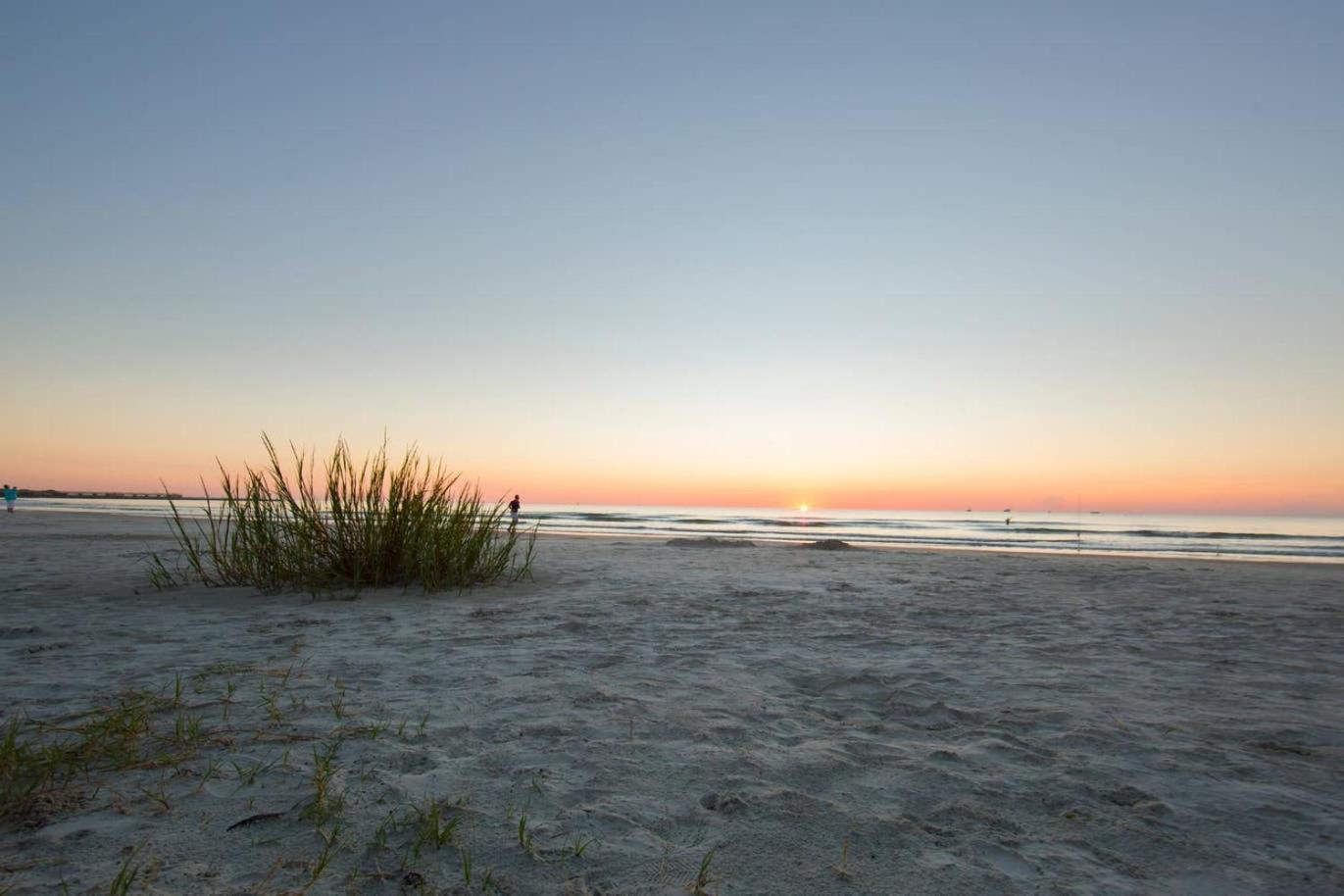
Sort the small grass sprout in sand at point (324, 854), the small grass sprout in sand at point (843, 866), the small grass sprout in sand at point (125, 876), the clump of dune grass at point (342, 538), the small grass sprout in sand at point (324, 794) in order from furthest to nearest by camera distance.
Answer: the clump of dune grass at point (342, 538)
the small grass sprout in sand at point (324, 794)
the small grass sprout in sand at point (843, 866)
the small grass sprout in sand at point (324, 854)
the small grass sprout in sand at point (125, 876)

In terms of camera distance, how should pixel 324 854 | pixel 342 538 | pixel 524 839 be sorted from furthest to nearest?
1. pixel 342 538
2. pixel 524 839
3. pixel 324 854

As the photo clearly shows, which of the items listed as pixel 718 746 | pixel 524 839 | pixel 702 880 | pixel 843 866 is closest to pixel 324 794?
pixel 524 839

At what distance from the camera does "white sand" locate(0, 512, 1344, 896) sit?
2018 millimetres

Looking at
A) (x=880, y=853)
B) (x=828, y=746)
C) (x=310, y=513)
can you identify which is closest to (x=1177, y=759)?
(x=828, y=746)

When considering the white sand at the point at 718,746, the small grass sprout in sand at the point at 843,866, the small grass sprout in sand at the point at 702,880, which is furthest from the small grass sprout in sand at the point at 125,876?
the small grass sprout in sand at the point at 843,866

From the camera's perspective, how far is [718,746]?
9.77 feet

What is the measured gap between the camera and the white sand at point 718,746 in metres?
2.02

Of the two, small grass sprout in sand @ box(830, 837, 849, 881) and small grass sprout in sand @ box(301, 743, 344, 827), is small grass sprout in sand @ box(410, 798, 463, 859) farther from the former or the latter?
small grass sprout in sand @ box(830, 837, 849, 881)

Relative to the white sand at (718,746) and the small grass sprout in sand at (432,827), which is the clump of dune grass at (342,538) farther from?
the small grass sprout in sand at (432,827)

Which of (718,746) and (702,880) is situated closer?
(702,880)

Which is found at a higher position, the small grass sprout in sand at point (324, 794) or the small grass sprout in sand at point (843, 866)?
the small grass sprout in sand at point (324, 794)

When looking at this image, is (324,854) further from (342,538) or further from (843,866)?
(342,538)

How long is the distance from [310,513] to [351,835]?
5.69 metres

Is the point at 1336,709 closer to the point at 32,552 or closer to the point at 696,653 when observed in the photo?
Result: the point at 696,653
